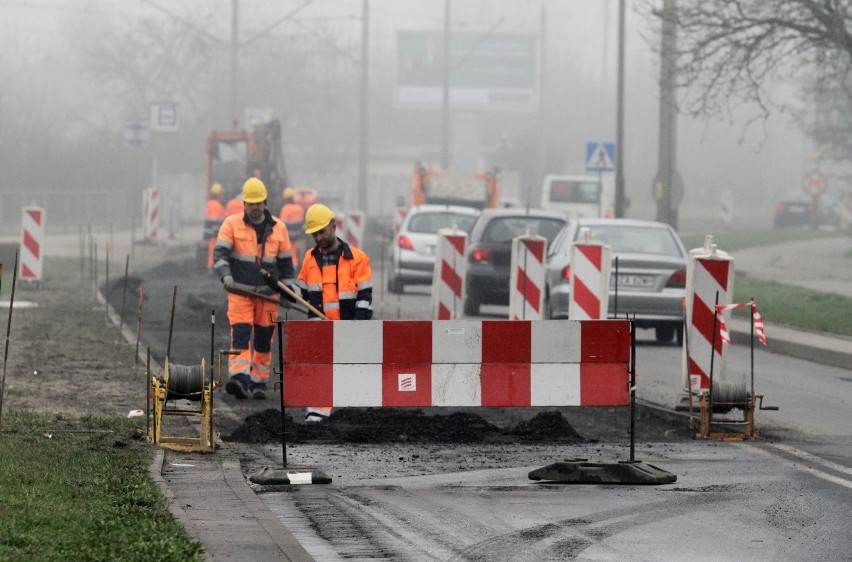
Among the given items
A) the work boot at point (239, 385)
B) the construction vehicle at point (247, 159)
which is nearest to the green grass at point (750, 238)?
the construction vehicle at point (247, 159)

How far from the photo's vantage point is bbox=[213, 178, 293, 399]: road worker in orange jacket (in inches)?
526

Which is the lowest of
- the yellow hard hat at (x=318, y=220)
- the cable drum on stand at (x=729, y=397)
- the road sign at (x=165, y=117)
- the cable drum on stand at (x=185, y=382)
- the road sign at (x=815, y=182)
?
the cable drum on stand at (x=729, y=397)

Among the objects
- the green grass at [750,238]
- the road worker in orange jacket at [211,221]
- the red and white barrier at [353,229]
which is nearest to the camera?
the road worker in orange jacket at [211,221]

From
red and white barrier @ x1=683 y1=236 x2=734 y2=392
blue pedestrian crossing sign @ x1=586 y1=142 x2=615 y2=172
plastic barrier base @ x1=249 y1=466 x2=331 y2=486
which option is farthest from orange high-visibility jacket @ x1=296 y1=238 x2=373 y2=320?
blue pedestrian crossing sign @ x1=586 y1=142 x2=615 y2=172

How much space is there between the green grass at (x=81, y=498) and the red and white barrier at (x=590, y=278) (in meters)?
6.13

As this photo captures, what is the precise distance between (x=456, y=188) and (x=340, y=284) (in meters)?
33.0

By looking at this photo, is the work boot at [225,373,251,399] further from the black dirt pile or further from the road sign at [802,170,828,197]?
the road sign at [802,170,828,197]

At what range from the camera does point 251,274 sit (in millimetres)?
13703

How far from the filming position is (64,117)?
67.4 meters

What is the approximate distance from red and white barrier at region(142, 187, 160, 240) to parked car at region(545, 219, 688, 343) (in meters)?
24.0

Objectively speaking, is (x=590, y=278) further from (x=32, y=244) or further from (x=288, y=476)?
(x=32, y=244)

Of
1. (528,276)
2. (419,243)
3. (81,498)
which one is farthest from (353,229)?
(81,498)

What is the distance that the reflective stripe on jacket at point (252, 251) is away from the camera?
44.5 ft

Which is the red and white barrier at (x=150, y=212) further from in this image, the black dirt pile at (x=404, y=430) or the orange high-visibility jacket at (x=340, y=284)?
the black dirt pile at (x=404, y=430)
